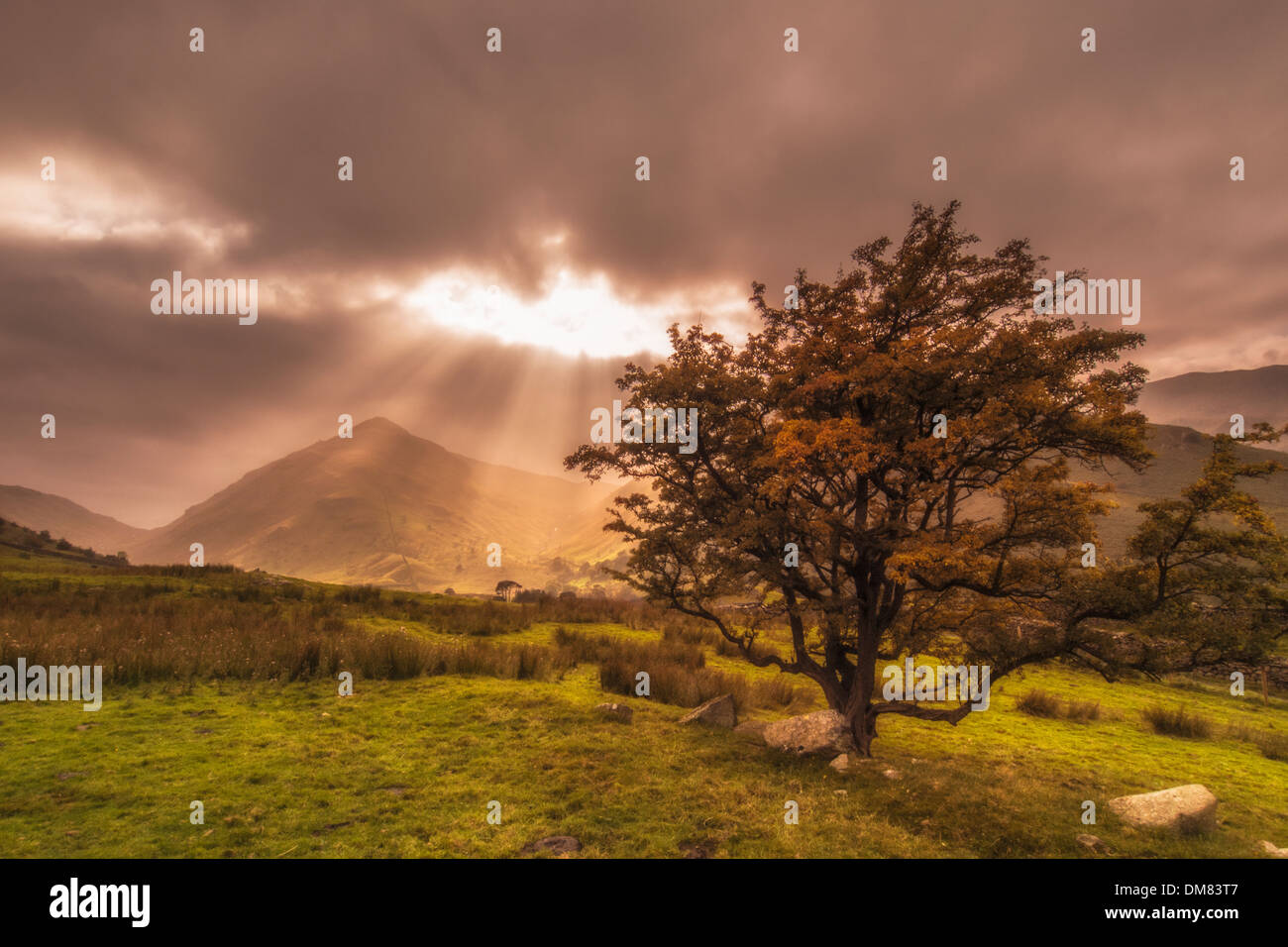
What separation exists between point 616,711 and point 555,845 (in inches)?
226

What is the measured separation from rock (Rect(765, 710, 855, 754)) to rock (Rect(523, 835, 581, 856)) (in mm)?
6108

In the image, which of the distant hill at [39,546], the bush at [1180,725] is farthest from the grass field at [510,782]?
the distant hill at [39,546]

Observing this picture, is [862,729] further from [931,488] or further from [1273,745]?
[1273,745]

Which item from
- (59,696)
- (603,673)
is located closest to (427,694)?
(603,673)

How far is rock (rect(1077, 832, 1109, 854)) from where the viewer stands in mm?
7000

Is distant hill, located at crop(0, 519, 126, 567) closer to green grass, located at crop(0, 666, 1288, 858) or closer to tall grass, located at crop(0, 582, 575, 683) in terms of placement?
tall grass, located at crop(0, 582, 575, 683)

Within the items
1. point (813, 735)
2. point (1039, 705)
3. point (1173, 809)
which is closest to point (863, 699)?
point (813, 735)

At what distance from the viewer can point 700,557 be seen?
12828 mm

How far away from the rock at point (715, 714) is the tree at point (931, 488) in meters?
1.35

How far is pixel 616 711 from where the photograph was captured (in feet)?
38.8
